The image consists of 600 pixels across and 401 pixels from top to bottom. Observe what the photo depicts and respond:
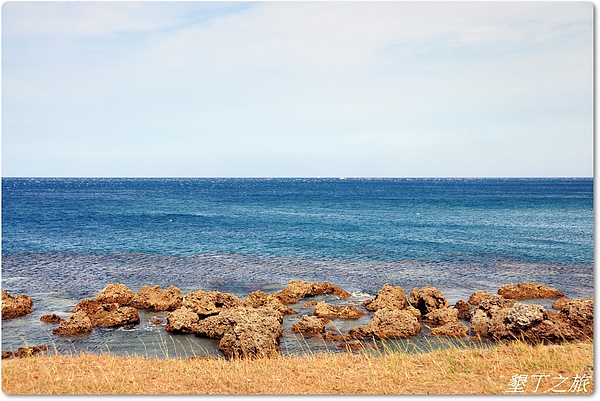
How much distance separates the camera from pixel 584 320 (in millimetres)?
18172

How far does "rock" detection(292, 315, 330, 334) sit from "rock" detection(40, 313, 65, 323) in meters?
9.64

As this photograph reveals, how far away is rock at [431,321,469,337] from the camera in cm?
1815

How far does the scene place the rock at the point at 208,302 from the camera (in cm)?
2047

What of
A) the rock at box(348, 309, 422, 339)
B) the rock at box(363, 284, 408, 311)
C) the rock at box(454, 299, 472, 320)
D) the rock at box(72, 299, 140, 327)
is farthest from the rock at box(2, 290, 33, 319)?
the rock at box(454, 299, 472, 320)

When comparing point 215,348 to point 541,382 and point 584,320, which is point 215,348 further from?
point 584,320

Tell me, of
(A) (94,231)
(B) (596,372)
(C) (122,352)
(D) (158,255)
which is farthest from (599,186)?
(A) (94,231)

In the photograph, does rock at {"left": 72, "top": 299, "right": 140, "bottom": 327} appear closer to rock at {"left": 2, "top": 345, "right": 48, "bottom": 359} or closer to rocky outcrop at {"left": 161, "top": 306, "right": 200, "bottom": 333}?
rocky outcrop at {"left": 161, "top": 306, "right": 200, "bottom": 333}

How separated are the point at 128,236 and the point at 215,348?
31170 millimetres

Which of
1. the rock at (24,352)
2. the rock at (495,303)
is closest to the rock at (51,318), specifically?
the rock at (24,352)

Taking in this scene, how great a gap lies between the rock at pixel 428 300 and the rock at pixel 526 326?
124 inches

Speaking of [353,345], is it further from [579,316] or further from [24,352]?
[24,352]

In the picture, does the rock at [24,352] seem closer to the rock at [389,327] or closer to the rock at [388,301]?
the rock at [389,327]

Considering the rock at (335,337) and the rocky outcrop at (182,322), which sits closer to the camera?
the rock at (335,337)

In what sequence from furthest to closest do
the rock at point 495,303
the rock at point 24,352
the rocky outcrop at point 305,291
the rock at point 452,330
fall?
1. the rocky outcrop at point 305,291
2. the rock at point 495,303
3. the rock at point 452,330
4. the rock at point 24,352
